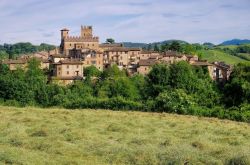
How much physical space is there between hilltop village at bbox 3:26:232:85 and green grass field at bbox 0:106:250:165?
45.6m

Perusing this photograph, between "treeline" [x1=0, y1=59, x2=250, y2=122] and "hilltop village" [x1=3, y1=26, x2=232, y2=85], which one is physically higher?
"hilltop village" [x1=3, y1=26, x2=232, y2=85]

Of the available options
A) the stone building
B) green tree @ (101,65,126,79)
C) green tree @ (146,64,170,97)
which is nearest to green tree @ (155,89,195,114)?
green tree @ (146,64,170,97)

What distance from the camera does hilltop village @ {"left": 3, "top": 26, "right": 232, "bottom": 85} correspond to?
241 ft

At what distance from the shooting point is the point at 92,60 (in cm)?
8206

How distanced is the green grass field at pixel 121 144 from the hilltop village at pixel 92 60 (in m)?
45.6

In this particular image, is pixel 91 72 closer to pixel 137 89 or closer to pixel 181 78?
pixel 137 89

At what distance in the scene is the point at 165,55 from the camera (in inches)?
3452

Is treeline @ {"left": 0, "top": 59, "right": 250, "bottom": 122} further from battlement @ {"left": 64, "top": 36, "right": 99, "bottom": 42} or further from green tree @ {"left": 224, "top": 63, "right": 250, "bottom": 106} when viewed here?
battlement @ {"left": 64, "top": 36, "right": 99, "bottom": 42}

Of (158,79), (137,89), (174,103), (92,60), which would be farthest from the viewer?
(92,60)

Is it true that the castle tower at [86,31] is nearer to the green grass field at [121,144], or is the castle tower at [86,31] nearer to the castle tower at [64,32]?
the castle tower at [64,32]

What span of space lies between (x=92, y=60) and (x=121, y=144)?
66.3m

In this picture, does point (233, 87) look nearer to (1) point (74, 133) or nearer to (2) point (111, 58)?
(2) point (111, 58)

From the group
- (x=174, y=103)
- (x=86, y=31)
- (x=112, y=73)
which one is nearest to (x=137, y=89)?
(x=112, y=73)

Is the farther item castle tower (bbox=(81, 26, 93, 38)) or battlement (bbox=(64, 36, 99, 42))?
castle tower (bbox=(81, 26, 93, 38))
